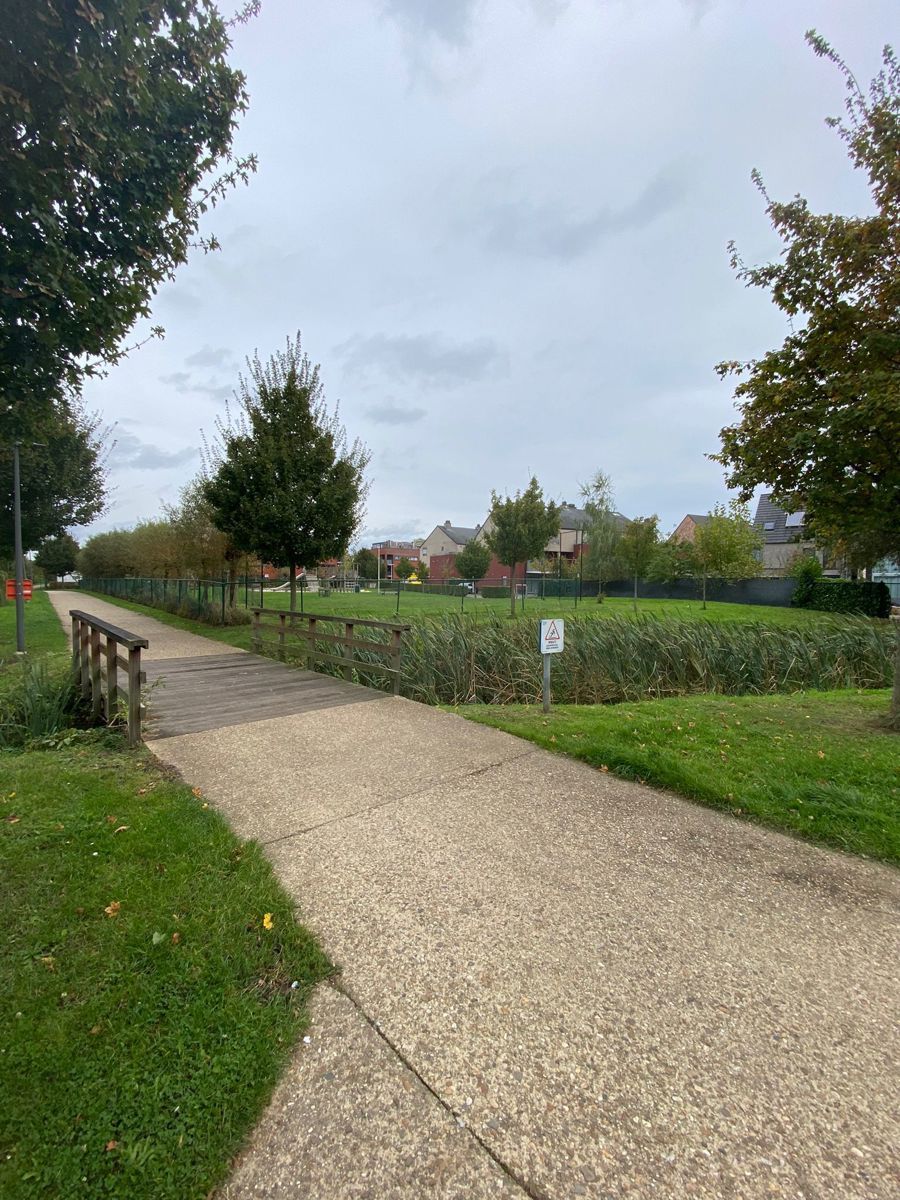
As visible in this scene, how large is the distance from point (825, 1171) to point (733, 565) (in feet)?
105

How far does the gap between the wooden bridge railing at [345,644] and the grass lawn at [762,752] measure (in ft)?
4.77

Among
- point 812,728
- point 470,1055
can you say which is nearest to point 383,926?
point 470,1055

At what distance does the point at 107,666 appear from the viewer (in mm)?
6227

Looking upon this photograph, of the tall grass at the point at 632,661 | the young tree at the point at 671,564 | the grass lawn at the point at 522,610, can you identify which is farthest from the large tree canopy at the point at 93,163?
the young tree at the point at 671,564

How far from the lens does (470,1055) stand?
6.30 ft

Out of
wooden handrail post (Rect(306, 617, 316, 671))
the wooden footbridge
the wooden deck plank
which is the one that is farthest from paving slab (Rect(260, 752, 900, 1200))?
wooden handrail post (Rect(306, 617, 316, 671))

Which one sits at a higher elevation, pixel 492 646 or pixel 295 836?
pixel 492 646

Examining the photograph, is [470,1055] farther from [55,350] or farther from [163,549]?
[163,549]

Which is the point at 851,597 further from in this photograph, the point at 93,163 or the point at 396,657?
the point at 93,163

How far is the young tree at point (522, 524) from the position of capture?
864 inches

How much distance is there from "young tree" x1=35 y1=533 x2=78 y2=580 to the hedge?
64869mm

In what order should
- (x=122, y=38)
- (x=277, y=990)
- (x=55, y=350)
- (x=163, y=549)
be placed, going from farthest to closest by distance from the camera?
(x=163, y=549) < (x=55, y=350) < (x=122, y=38) < (x=277, y=990)

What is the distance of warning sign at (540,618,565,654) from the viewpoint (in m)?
6.18

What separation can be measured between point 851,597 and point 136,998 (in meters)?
27.9
